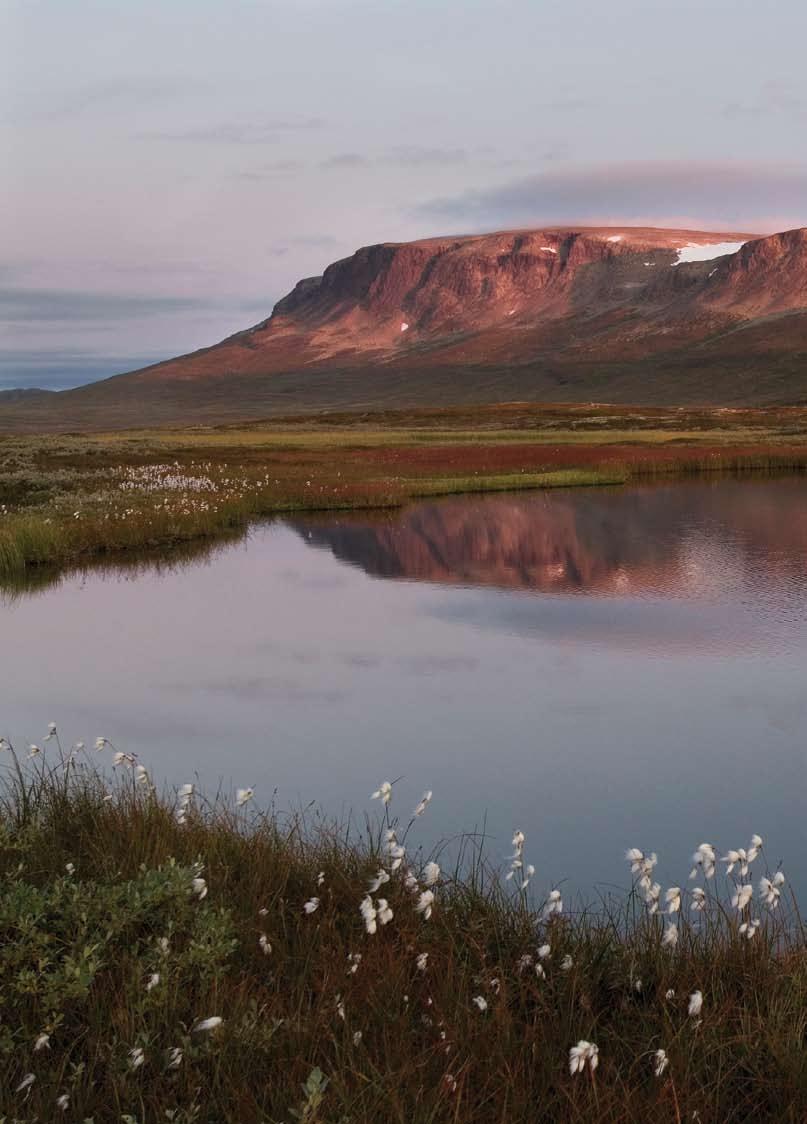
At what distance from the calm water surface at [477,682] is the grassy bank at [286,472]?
325 cm

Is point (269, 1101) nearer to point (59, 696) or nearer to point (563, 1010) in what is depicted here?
point (563, 1010)

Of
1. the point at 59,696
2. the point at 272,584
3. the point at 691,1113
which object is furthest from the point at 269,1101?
the point at 272,584

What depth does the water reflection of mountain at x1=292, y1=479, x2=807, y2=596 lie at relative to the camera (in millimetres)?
25047

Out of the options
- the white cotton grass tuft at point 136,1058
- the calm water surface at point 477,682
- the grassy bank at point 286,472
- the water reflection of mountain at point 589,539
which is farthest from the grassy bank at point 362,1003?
the grassy bank at point 286,472

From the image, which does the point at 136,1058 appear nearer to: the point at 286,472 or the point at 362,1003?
the point at 362,1003

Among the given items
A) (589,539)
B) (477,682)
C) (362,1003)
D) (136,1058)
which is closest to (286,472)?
(589,539)

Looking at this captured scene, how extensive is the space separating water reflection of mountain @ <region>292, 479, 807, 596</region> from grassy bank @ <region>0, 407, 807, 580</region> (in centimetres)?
301

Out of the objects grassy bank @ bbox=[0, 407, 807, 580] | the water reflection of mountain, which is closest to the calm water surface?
the water reflection of mountain

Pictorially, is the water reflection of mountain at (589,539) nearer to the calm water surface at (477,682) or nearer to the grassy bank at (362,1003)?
the calm water surface at (477,682)

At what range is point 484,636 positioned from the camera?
18922mm

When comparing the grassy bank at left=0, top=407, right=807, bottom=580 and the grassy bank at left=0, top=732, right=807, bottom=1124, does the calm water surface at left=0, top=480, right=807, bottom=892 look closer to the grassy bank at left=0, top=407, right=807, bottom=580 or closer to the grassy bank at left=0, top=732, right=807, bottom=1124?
the grassy bank at left=0, top=732, right=807, bottom=1124

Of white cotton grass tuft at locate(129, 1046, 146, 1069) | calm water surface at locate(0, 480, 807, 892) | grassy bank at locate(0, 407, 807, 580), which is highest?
grassy bank at locate(0, 407, 807, 580)

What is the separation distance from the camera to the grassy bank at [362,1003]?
452 cm

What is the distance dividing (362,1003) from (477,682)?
10.4 meters
